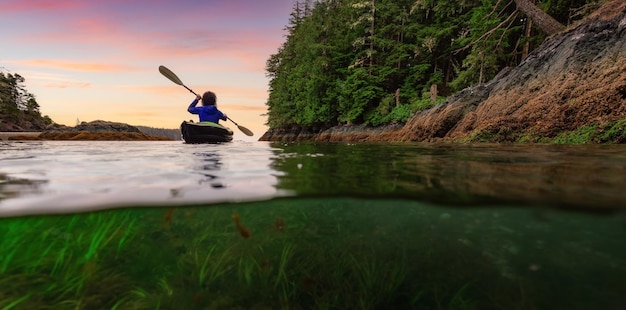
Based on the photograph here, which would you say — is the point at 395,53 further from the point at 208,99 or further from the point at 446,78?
the point at 208,99

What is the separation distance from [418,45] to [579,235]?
27833mm

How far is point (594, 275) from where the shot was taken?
3928mm

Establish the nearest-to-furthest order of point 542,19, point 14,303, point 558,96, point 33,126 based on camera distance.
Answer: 1. point 14,303
2. point 558,96
3. point 542,19
4. point 33,126

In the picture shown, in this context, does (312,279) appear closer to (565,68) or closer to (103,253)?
(103,253)

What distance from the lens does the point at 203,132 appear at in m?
14.1

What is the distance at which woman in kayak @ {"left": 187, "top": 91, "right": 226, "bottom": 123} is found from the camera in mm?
14914

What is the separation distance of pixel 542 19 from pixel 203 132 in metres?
17.4

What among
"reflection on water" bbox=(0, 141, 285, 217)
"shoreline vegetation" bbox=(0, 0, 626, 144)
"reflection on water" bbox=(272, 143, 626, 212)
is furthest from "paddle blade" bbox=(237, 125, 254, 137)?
"reflection on water" bbox=(272, 143, 626, 212)

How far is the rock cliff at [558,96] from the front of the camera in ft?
27.9

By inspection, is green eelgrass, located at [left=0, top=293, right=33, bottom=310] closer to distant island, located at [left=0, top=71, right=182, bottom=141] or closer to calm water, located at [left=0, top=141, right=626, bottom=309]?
calm water, located at [left=0, top=141, right=626, bottom=309]

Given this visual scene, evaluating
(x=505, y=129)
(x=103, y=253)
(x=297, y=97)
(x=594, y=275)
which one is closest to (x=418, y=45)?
(x=297, y=97)

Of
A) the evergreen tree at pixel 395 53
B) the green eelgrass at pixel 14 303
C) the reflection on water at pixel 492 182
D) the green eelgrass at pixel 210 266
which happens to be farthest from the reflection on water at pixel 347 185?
the evergreen tree at pixel 395 53

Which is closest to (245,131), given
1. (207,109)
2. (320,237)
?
(207,109)

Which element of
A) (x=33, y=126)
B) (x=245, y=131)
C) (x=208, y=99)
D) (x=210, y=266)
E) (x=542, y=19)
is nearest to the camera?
(x=210, y=266)
